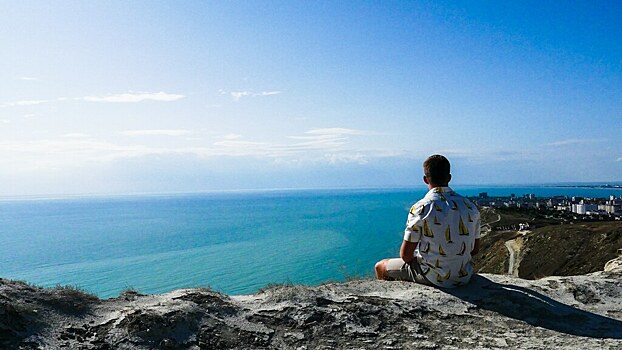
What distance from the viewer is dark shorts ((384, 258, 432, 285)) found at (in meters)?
6.43

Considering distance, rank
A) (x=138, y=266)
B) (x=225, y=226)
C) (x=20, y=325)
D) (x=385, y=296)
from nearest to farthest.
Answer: (x=20, y=325)
(x=385, y=296)
(x=138, y=266)
(x=225, y=226)

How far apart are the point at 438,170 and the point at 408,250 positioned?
1.18m

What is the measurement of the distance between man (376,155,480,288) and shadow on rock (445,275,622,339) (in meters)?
0.31

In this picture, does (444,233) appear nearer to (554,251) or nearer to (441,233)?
(441,233)

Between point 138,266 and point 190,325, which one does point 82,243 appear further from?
point 190,325

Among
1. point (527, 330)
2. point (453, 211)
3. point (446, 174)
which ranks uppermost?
point (446, 174)

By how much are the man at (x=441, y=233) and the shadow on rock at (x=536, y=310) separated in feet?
1.01

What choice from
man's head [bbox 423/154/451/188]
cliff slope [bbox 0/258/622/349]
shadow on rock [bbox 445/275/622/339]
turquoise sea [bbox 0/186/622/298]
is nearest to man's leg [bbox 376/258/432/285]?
cliff slope [bbox 0/258/622/349]

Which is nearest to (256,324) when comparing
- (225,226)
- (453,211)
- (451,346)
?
(451,346)

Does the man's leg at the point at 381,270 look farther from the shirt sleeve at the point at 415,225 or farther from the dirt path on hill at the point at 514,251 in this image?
the dirt path on hill at the point at 514,251

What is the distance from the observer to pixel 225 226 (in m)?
137

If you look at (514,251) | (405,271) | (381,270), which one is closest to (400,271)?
(405,271)

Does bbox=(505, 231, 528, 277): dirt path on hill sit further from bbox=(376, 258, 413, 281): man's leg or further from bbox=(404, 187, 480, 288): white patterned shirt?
bbox=(404, 187, 480, 288): white patterned shirt

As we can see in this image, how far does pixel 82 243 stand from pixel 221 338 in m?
112
